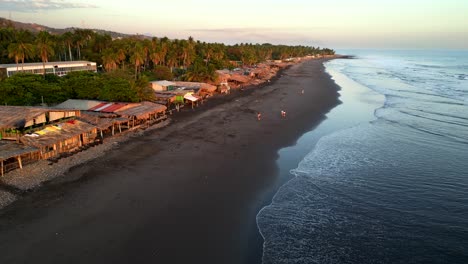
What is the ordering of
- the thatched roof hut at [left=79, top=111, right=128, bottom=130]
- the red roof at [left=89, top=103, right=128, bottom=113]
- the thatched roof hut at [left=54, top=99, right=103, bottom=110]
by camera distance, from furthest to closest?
the thatched roof hut at [left=54, top=99, right=103, bottom=110] < the red roof at [left=89, top=103, right=128, bottom=113] < the thatched roof hut at [left=79, top=111, right=128, bottom=130]

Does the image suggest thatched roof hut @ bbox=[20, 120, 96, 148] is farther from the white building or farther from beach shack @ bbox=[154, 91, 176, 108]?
the white building

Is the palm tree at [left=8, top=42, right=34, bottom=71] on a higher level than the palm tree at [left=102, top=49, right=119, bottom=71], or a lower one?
higher

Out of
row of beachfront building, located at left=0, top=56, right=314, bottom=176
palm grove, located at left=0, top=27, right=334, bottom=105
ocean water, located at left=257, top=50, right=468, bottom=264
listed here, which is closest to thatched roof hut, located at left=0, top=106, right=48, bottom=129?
row of beachfront building, located at left=0, top=56, right=314, bottom=176

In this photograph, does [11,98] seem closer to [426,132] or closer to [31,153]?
[31,153]

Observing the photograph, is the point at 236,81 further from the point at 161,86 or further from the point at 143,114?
the point at 143,114

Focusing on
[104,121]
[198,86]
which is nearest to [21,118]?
[104,121]

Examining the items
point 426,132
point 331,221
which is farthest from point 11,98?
point 426,132

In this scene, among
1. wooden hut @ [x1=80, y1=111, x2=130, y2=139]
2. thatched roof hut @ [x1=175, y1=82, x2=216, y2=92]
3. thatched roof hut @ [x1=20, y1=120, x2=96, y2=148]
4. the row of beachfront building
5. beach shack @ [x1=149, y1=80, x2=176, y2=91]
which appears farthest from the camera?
thatched roof hut @ [x1=175, y1=82, x2=216, y2=92]
